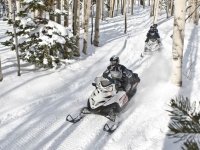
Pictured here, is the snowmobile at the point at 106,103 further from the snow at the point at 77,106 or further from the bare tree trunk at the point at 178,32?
the bare tree trunk at the point at 178,32

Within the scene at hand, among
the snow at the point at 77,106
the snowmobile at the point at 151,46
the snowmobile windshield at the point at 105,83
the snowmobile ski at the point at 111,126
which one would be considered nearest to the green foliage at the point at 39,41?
the snow at the point at 77,106

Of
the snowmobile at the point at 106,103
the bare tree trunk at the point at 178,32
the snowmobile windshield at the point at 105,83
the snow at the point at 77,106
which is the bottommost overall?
the snow at the point at 77,106

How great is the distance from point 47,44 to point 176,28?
5102mm

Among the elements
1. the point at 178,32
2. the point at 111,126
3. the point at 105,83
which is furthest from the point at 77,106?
the point at 178,32

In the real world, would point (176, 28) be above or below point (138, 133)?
above

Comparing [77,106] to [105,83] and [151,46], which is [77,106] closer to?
[105,83]

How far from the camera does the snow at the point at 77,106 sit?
7766mm

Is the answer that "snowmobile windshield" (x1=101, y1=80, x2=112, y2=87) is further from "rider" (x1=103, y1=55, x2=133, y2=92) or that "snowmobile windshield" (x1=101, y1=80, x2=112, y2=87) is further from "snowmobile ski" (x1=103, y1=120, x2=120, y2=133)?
"snowmobile ski" (x1=103, y1=120, x2=120, y2=133)

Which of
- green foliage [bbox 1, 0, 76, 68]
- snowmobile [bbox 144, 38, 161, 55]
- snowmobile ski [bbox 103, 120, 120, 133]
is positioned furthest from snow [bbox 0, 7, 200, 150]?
snowmobile [bbox 144, 38, 161, 55]

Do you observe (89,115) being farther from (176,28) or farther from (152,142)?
(176,28)

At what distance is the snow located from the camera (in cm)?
777

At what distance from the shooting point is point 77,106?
33.1 ft

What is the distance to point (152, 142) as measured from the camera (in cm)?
780

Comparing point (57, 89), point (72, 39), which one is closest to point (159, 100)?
point (57, 89)
